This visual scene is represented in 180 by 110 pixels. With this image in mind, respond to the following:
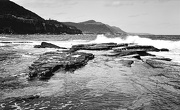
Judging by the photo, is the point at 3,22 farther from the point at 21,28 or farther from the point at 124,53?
the point at 124,53

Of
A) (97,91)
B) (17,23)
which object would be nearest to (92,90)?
(97,91)

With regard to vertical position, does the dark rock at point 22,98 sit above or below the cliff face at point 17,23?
below

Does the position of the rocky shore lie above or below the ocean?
below

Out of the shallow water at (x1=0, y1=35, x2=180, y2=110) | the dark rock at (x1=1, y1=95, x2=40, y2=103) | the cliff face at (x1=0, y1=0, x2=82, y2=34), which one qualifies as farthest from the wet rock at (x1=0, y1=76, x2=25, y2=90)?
the cliff face at (x1=0, y1=0, x2=82, y2=34)

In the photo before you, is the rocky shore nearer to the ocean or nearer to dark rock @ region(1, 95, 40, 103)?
dark rock @ region(1, 95, 40, 103)

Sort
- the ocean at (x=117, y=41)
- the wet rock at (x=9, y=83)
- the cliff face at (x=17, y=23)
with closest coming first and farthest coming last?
the wet rock at (x=9, y=83)
the ocean at (x=117, y=41)
the cliff face at (x=17, y=23)

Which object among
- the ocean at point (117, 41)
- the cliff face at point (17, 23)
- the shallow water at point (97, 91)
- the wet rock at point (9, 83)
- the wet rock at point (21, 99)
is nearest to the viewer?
the shallow water at point (97, 91)

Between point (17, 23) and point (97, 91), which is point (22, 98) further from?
point (17, 23)

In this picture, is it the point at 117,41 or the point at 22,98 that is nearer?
the point at 22,98

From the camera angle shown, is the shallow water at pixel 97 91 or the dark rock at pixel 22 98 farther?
the dark rock at pixel 22 98

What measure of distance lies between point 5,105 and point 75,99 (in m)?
2.78

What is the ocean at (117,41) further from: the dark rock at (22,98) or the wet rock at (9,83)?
the dark rock at (22,98)

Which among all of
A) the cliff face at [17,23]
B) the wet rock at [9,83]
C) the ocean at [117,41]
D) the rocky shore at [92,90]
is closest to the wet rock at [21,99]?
the rocky shore at [92,90]

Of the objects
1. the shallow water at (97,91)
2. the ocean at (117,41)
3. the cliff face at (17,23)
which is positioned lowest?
the shallow water at (97,91)
